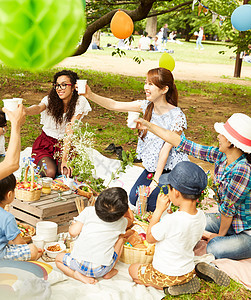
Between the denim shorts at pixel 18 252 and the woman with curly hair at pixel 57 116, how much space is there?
1.56 m

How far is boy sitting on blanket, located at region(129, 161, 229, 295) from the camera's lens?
2783 millimetres

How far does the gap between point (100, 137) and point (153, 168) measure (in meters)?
3.21

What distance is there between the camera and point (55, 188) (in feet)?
13.3

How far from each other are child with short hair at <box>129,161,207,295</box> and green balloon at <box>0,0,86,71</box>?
2.29 m

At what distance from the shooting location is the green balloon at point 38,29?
1.78 feet

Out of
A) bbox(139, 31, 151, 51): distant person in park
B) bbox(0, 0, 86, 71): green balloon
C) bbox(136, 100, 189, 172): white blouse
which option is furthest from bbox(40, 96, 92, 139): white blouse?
bbox(139, 31, 151, 51): distant person in park

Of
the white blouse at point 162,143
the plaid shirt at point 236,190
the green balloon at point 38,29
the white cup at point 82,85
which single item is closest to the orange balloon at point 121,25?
the white blouse at point 162,143

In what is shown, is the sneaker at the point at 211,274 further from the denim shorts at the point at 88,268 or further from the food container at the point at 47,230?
the food container at the point at 47,230

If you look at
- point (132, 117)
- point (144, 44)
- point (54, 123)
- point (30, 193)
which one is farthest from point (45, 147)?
point (144, 44)

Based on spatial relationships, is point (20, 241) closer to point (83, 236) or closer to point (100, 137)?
point (83, 236)

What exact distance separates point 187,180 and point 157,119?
147 centimetres

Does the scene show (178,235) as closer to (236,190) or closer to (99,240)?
(99,240)

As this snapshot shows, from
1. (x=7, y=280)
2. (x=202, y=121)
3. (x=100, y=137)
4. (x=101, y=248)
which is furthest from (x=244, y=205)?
(x=202, y=121)

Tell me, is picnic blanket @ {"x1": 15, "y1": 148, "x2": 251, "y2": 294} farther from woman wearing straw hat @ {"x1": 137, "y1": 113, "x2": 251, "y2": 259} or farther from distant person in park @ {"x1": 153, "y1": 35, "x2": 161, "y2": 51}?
distant person in park @ {"x1": 153, "y1": 35, "x2": 161, "y2": 51}
